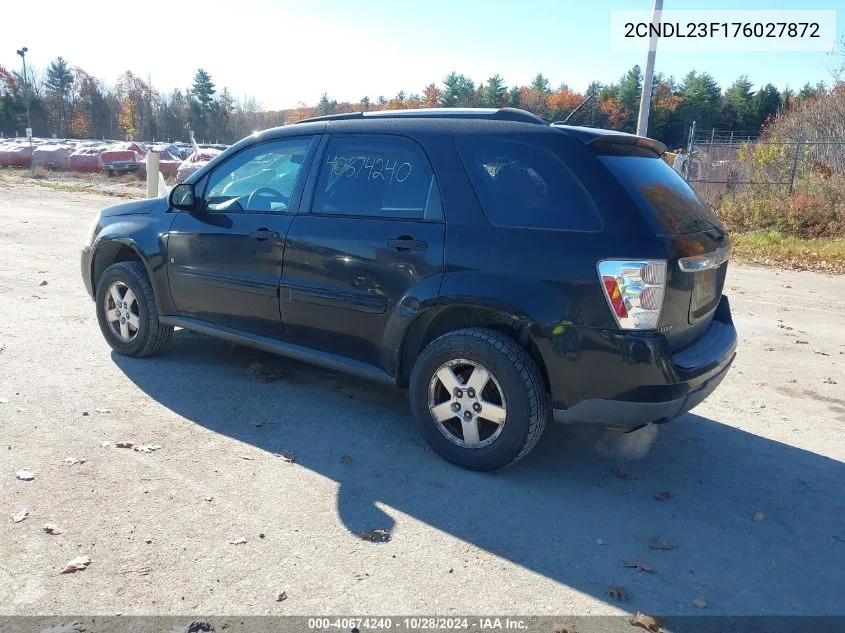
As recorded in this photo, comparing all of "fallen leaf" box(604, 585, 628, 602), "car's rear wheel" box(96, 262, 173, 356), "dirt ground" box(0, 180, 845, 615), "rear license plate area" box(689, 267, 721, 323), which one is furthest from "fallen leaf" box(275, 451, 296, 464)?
"rear license plate area" box(689, 267, 721, 323)

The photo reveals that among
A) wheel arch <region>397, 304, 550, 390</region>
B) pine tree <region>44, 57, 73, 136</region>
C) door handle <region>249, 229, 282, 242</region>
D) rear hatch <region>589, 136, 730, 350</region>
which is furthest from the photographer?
pine tree <region>44, 57, 73, 136</region>

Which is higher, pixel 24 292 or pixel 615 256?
pixel 615 256

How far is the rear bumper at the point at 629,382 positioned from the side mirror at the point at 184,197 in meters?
3.04

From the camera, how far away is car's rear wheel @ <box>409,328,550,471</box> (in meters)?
3.57

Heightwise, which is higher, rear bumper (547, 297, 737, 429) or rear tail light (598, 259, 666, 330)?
rear tail light (598, 259, 666, 330)

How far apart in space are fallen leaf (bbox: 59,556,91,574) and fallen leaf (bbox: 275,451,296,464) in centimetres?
120

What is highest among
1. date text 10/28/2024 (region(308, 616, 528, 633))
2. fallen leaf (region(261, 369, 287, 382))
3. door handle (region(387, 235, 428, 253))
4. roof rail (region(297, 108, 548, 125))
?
roof rail (region(297, 108, 548, 125))

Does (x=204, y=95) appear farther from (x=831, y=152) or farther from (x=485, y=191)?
(x=485, y=191)

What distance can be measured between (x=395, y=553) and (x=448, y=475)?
0.79m

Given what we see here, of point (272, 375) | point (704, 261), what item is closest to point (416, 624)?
point (704, 261)

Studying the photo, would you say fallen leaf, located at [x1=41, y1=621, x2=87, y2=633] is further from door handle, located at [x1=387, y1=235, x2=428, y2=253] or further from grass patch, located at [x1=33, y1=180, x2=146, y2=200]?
grass patch, located at [x1=33, y1=180, x2=146, y2=200]

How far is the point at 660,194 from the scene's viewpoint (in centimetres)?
369

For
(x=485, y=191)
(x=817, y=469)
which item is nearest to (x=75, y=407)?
(x=485, y=191)

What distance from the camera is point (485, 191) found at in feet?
12.4
